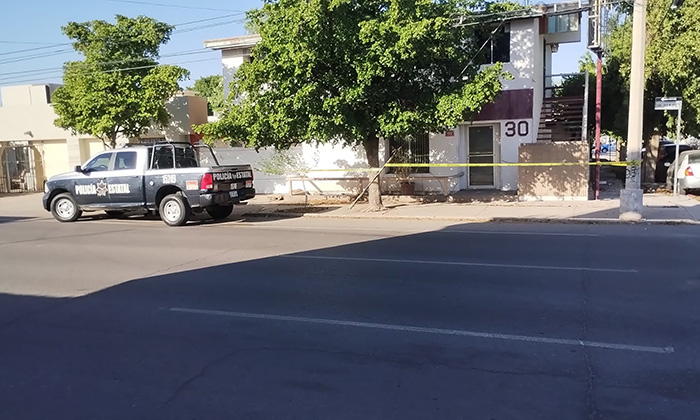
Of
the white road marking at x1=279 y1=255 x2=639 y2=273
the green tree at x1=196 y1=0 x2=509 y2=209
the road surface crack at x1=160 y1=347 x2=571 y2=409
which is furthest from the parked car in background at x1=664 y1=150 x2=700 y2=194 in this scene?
the road surface crack at x1=160 y1=347 x2=571 y2=409

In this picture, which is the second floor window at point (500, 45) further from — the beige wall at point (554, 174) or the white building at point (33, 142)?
the white building at point (33, 142)

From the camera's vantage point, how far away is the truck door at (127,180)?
15.0 metres

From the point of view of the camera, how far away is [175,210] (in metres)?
14.8

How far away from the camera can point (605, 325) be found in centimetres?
584

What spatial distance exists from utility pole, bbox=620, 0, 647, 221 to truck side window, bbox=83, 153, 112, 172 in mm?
12910

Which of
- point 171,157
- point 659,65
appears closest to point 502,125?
point 659,65

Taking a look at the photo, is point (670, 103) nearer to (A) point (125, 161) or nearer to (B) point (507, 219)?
(B) point (507, 219)

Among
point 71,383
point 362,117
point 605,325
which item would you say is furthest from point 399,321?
point 362,117

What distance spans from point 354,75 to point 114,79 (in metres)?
10.8

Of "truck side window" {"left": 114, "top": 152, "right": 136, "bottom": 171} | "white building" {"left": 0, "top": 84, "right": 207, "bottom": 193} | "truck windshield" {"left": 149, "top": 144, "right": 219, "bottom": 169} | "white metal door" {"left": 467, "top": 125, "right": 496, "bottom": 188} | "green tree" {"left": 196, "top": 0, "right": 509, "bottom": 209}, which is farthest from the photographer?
"white building" {"left": 0, "top": 84, "right": 207, "bottom": 193}

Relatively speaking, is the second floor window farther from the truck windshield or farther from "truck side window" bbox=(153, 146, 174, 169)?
"truck side window" bbox=(153, 146, 174, 169)

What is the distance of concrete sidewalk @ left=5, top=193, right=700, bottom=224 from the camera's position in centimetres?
1395

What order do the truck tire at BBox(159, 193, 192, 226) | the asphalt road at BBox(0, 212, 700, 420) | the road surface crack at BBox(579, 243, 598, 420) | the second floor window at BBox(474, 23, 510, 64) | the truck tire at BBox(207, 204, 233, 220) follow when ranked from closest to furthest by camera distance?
Result: 1. the road surface crack at BBox(579, 243, 598, 420)
2. the asphalt road at BBox(0, 212, 700, 420)
3. the truck tire at BBox(159, 193, 192, 226)
4. the truck tire at BBox(207, 204, 233, 220)
5. the second floor window at BBox(474, 23, 510, 64)

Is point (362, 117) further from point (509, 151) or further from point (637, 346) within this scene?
point (637, 346)
